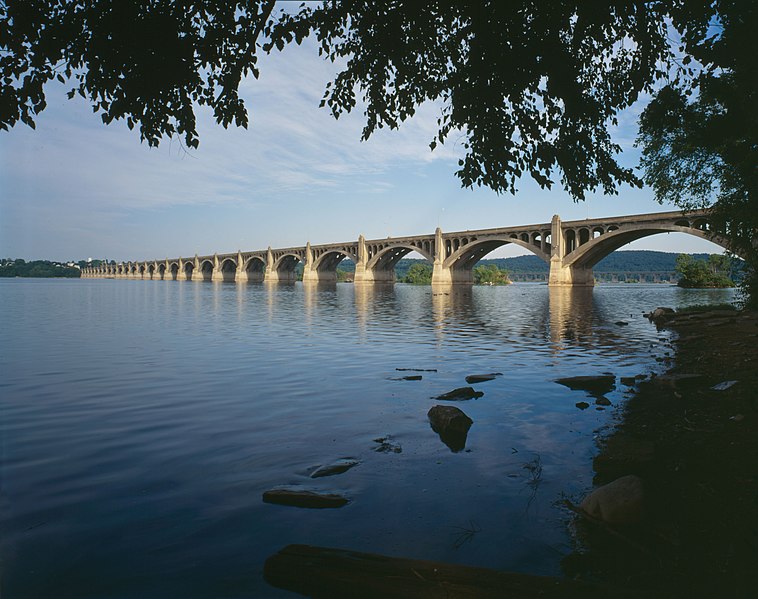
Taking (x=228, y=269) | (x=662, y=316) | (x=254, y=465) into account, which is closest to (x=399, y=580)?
(x=254, y=465)

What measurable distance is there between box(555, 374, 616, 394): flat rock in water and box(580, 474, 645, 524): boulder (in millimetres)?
6820

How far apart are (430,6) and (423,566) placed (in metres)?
9.43

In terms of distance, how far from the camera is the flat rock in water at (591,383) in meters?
11.7

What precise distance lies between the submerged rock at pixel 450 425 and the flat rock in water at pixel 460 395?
6.76 feet

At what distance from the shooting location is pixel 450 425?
8.24 metres

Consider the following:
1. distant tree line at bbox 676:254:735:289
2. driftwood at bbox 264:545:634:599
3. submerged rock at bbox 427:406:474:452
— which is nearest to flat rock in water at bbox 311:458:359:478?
submerged rock at bbox 427:406:474:452

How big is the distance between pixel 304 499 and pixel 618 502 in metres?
3.27

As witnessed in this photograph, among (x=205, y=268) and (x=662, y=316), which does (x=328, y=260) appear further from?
(x=662, y=316)

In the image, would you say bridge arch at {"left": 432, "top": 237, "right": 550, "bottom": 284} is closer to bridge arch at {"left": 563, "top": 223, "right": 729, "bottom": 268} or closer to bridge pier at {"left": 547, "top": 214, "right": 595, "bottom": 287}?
bridge pier at {"left": 547, "top": 214, "right": 595, "bottom": 287}

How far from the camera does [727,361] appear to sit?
13.0m

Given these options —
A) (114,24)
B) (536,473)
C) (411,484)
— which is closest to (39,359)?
(114,24)

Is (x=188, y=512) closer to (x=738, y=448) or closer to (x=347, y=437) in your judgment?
(x=347, y=437)

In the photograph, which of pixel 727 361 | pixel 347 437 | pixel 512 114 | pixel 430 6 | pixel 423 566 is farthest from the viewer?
pixel 727 361

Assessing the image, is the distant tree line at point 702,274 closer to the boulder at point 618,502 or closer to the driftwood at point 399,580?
the boulder at point 618,502
